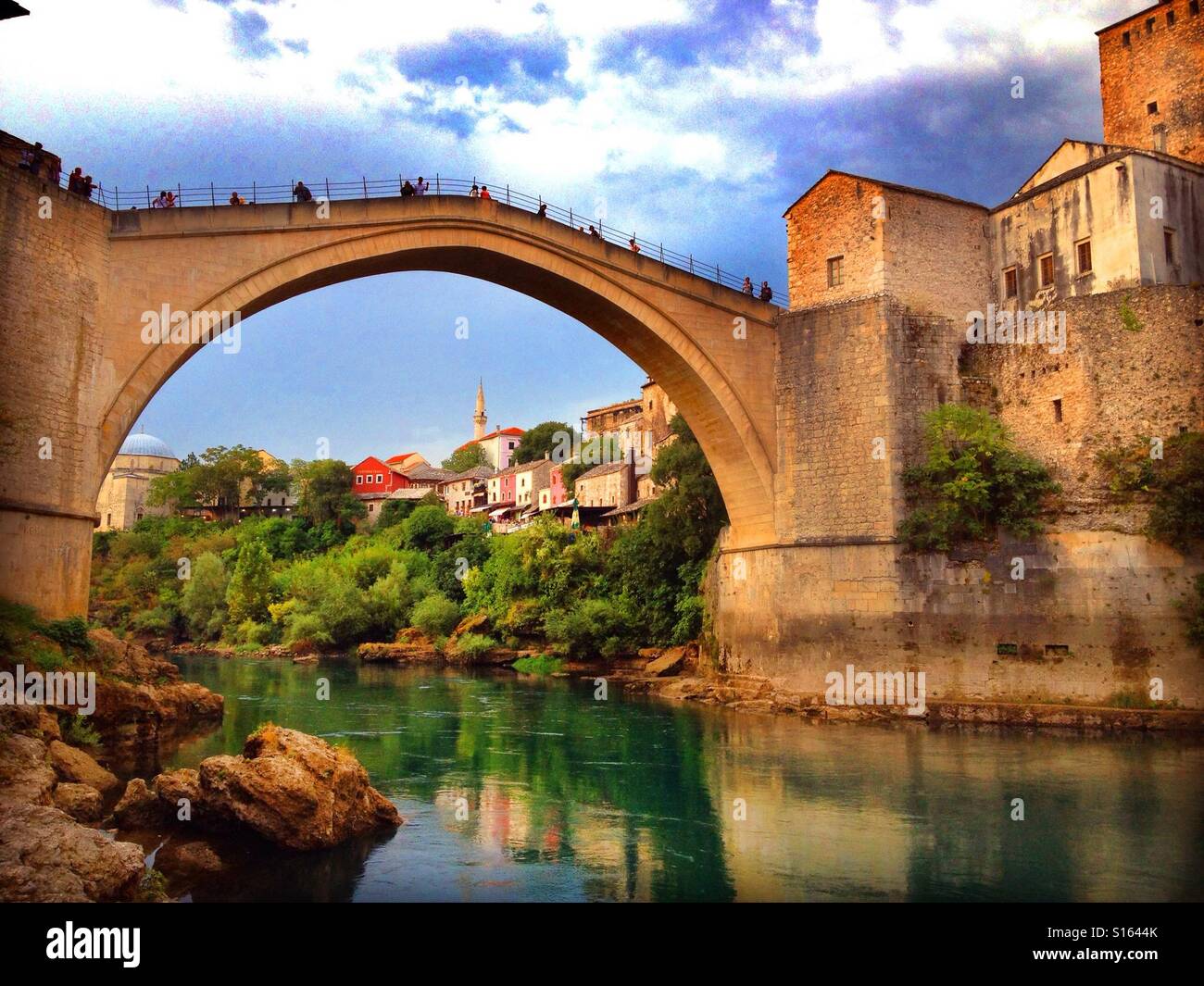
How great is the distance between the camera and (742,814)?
1021cm

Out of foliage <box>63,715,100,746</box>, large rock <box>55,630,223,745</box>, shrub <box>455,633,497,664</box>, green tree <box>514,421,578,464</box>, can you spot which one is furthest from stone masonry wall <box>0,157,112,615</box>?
green tree <box>514,421,578,464</box>

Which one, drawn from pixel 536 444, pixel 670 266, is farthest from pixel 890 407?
pixel 536 444

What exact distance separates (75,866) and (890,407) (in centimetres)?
1470

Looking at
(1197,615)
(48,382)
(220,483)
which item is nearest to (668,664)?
(1197,615)

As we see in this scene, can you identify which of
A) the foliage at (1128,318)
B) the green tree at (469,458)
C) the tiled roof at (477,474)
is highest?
the green tree at (469,458)

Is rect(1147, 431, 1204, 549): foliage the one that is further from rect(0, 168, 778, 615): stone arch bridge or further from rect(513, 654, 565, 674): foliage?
rect(513, 654, 565, 674): foliage

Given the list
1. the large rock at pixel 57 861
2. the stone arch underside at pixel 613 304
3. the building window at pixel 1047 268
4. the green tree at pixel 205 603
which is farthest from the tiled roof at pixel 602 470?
the large rock at pixel 57 861

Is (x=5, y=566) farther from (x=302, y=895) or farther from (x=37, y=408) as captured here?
(x=302, y=895)

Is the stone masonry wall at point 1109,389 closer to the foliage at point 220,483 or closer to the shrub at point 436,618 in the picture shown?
the shrub at point 436,618

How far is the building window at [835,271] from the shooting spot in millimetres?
18531

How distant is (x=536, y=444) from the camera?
201 feet

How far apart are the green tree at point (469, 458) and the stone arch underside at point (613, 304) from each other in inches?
2156

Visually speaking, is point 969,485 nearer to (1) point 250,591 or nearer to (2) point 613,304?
(2) point 613,304

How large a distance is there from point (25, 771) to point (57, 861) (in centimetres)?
292
